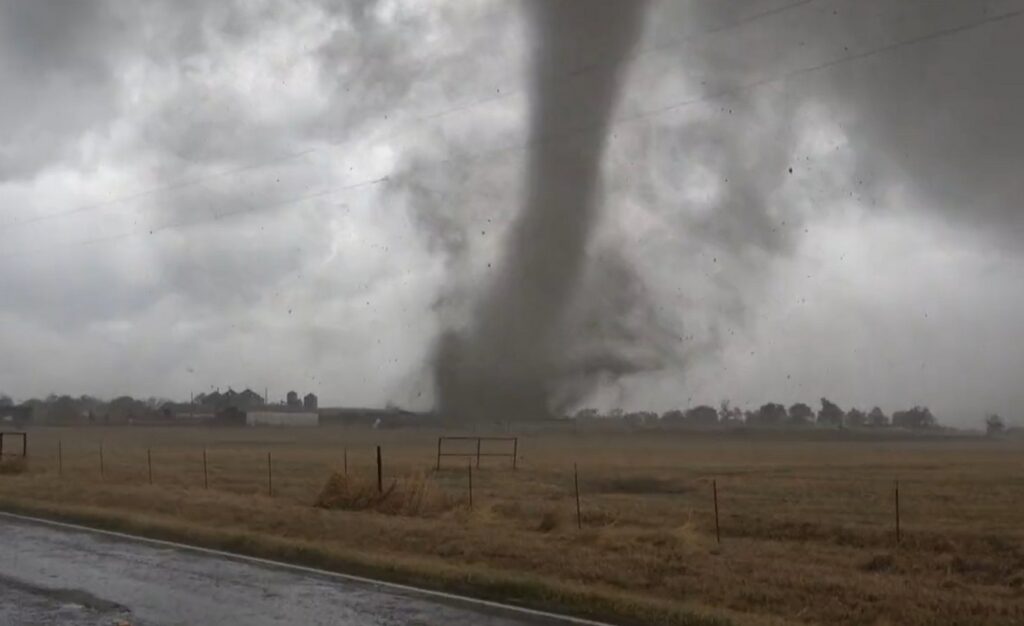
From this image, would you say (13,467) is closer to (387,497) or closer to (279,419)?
(387,497)

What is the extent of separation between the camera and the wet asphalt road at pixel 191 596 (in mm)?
10461

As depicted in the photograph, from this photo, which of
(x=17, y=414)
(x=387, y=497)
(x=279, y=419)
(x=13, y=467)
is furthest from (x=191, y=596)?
(x=17, y=414)

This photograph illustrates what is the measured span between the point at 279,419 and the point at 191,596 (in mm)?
164591

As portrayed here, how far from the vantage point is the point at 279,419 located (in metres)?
172

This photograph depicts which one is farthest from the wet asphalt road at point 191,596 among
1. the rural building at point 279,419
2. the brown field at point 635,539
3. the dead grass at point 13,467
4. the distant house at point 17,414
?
the distant house at point 17,414

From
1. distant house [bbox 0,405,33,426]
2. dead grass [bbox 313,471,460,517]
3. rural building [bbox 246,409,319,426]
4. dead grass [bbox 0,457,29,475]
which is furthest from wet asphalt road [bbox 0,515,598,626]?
distant house [bbox 0,405,33,426]

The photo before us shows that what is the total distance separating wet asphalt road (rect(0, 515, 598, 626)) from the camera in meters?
10.5

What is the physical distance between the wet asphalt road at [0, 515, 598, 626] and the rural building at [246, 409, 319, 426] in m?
155

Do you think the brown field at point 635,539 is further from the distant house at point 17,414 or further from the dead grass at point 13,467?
the distant house at point 17,414

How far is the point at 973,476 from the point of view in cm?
4709

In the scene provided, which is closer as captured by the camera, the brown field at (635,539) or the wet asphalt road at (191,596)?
the wet asphalt road at (191,596)

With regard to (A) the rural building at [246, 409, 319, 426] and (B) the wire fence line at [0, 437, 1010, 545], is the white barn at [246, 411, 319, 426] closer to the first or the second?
(A) the rural building at [246, 409, 319, 426]

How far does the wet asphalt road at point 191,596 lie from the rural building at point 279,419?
154573 mm

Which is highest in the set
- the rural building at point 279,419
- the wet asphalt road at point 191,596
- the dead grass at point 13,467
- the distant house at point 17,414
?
the wet asphalt road at point 191,596
